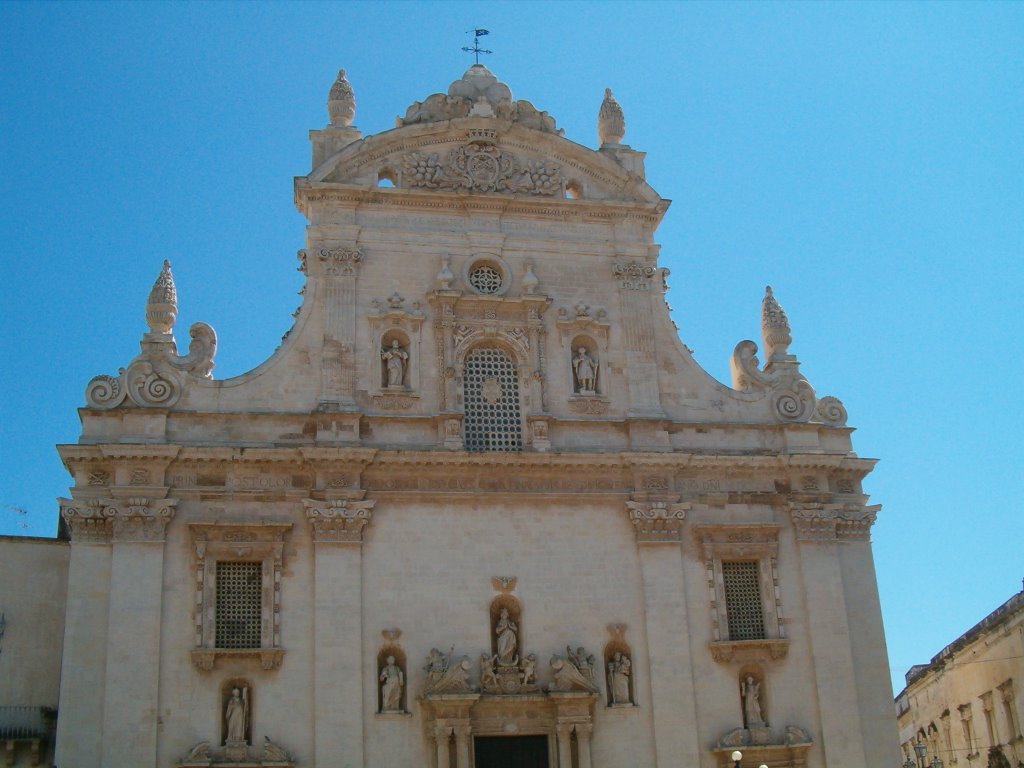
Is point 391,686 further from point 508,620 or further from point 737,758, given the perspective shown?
point 737,758

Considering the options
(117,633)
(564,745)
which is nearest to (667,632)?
(564,745)

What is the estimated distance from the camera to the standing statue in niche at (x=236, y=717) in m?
23.9

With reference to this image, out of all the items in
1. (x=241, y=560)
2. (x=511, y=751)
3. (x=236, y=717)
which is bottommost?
(x=511, y=751)

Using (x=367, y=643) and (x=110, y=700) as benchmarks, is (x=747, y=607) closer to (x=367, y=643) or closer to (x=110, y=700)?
(x=367, y=643)

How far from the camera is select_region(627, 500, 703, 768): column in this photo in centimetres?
2550

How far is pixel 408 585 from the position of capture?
84.3 feet

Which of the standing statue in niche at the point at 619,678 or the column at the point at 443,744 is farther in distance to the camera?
the standing statue in niche at the point at 619,678

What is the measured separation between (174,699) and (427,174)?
12.9 m

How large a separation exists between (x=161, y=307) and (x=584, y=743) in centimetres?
1262

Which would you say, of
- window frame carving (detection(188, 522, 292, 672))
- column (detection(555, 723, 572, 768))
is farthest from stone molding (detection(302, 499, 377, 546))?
column (detection(555, 723, 572, 768))

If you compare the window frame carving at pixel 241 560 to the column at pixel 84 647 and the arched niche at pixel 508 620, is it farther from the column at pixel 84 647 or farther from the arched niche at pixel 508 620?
the arched niche at pixel 508 620

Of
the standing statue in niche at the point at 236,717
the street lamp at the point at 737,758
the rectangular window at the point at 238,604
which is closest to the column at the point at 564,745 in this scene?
the street lamp at the point at 737,758

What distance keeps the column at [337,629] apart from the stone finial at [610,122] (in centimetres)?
1118

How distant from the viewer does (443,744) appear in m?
24.2
